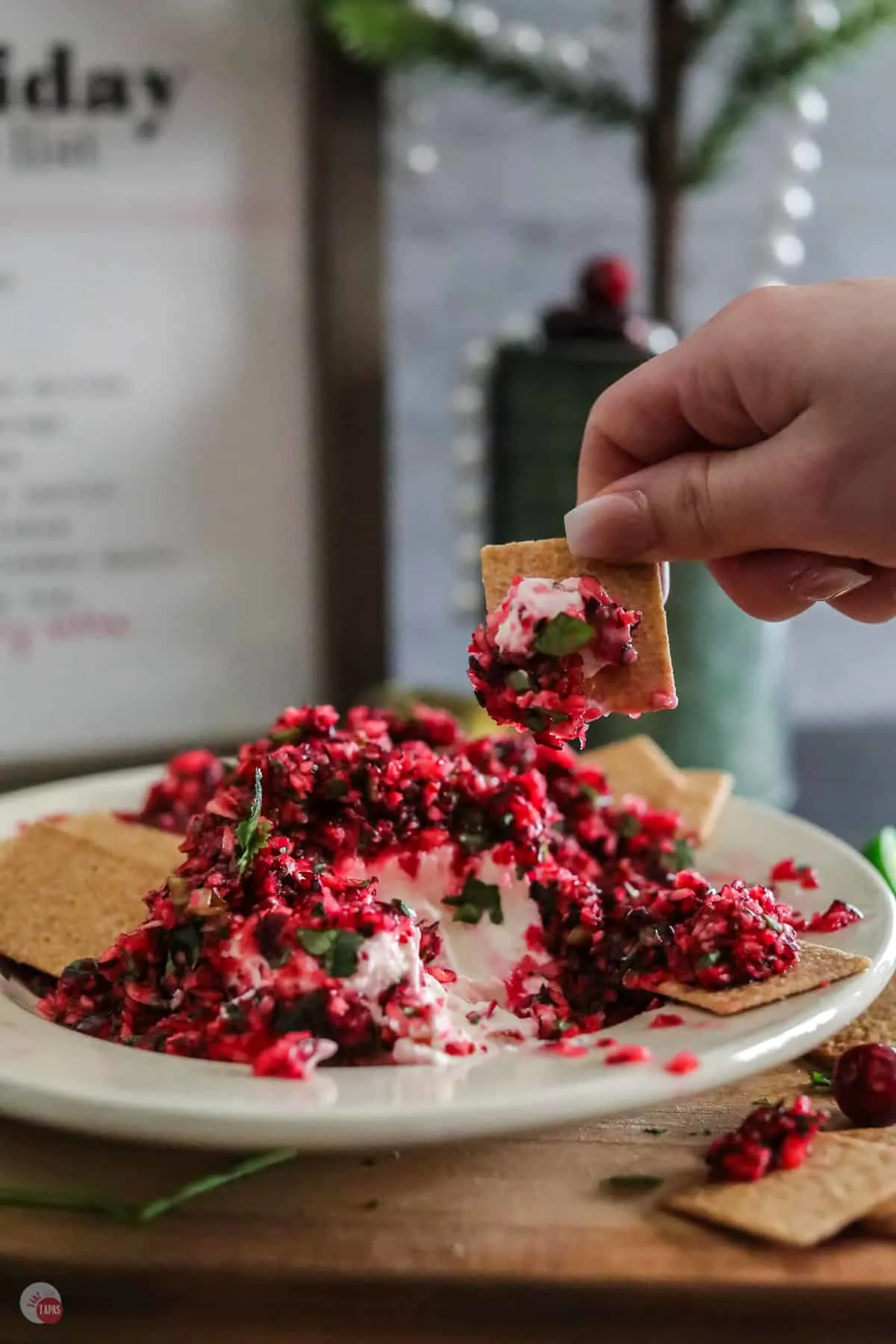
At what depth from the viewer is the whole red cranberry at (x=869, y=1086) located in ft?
3.86

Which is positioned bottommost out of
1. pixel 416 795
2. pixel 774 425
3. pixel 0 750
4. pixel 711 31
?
pixel 0 750

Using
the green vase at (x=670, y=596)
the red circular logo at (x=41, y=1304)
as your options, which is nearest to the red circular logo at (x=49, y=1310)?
the red circular logo at (x=41, y=1304)

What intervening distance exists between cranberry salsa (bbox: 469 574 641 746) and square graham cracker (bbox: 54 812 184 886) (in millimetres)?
399

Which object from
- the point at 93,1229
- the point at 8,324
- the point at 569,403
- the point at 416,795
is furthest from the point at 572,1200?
the point at 8,324

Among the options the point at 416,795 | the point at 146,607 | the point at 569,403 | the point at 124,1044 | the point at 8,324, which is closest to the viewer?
the point at 124,1044

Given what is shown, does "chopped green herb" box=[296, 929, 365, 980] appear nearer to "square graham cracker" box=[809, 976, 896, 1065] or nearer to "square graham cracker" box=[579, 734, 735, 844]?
"square graham cracker" box=[809, 976, 896, 1065]

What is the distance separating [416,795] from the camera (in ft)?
4.75

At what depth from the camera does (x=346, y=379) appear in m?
2.91

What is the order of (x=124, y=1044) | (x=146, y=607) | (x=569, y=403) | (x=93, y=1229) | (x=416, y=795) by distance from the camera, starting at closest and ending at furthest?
(x=93, y=1229), (x=124, y=1044), (x=416, y=795), (x=569, y=403), (x=146, y=607)

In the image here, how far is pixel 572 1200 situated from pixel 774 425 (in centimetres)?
69

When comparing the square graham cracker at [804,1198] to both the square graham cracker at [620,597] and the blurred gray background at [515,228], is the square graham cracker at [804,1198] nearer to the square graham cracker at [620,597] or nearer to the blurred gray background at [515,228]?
the square graham cracker at [620,597]

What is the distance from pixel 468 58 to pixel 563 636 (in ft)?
5.01

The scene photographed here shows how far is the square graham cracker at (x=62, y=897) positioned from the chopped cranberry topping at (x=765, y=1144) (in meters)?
0.62

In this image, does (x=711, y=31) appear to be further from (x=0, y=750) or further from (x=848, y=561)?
(x=0, y=750)
